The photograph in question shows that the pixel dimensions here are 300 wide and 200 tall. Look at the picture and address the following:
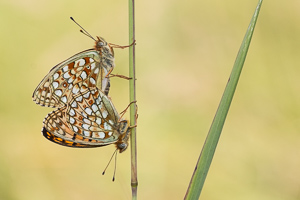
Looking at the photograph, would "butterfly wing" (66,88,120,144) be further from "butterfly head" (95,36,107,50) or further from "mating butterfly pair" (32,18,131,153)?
"butterfly head" (95,36,107,50)

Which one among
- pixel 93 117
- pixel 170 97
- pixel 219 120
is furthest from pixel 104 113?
pixel 170 97

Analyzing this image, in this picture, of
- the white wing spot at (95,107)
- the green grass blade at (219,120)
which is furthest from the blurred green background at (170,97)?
the green grass blade at (219,120)

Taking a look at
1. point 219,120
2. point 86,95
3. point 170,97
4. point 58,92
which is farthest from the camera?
point 170,97

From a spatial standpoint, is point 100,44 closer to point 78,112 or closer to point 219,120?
point 78,112

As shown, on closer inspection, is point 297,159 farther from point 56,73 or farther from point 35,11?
point 35,11

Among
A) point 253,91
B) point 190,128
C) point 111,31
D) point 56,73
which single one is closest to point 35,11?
point 111,31

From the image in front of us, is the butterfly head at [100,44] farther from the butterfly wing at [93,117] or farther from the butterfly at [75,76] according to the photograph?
the butterfly wing at [93,117]
